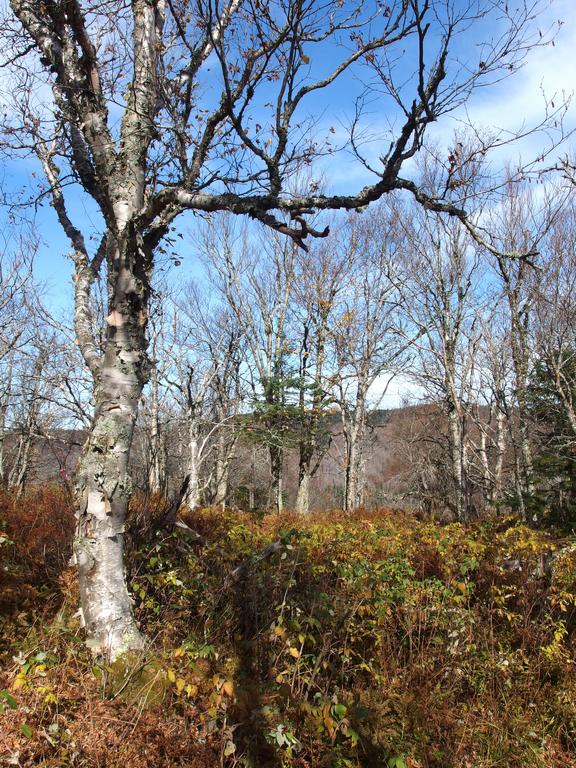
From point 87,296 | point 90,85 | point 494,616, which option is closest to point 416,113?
point 90,85

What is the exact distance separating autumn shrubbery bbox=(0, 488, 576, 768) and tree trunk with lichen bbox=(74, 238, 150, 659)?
21cm

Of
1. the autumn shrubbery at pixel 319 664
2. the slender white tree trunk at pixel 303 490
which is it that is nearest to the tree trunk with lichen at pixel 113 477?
the autumn shrubbery at pixel 319 664

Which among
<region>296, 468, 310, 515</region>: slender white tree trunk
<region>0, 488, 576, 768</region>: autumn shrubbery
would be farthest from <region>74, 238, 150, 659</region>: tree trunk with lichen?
<region>296, 468, 310, 515</region>: slender white tree trunk

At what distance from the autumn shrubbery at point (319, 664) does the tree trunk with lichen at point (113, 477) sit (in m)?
0.21

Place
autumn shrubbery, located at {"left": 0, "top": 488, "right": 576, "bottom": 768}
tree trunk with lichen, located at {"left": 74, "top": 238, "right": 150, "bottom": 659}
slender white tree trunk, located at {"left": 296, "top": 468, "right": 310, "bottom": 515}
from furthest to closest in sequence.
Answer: slender white tree trunk, located at {"left": 296, "top": 468, "right": 310, "bottom": 515}
tree trunk with lichen, located at {"left": 74, "top": 238, "right": 150, "bottom": 659}
autumn shrubbery, located at {"left": 0, "top": 488, "right": 576, "bottom": 768}

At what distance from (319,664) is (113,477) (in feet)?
6.67

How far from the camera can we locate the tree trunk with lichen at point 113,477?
2795 mm

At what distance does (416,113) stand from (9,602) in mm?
4567

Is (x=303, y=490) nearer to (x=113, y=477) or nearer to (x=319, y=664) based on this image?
(x=319, y=664)

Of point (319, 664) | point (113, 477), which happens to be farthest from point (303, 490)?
point (113, 477)

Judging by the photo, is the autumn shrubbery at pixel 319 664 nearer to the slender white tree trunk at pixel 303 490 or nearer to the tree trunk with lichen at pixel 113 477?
the tree trunk with lichen at pixel 113 477

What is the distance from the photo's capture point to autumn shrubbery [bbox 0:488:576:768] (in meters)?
2.40

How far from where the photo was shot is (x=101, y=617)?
110 inches

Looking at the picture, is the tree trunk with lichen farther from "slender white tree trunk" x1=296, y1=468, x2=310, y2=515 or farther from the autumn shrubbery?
"slender white tree trunk" x1=296, y1=468, x2=310, y2=515
